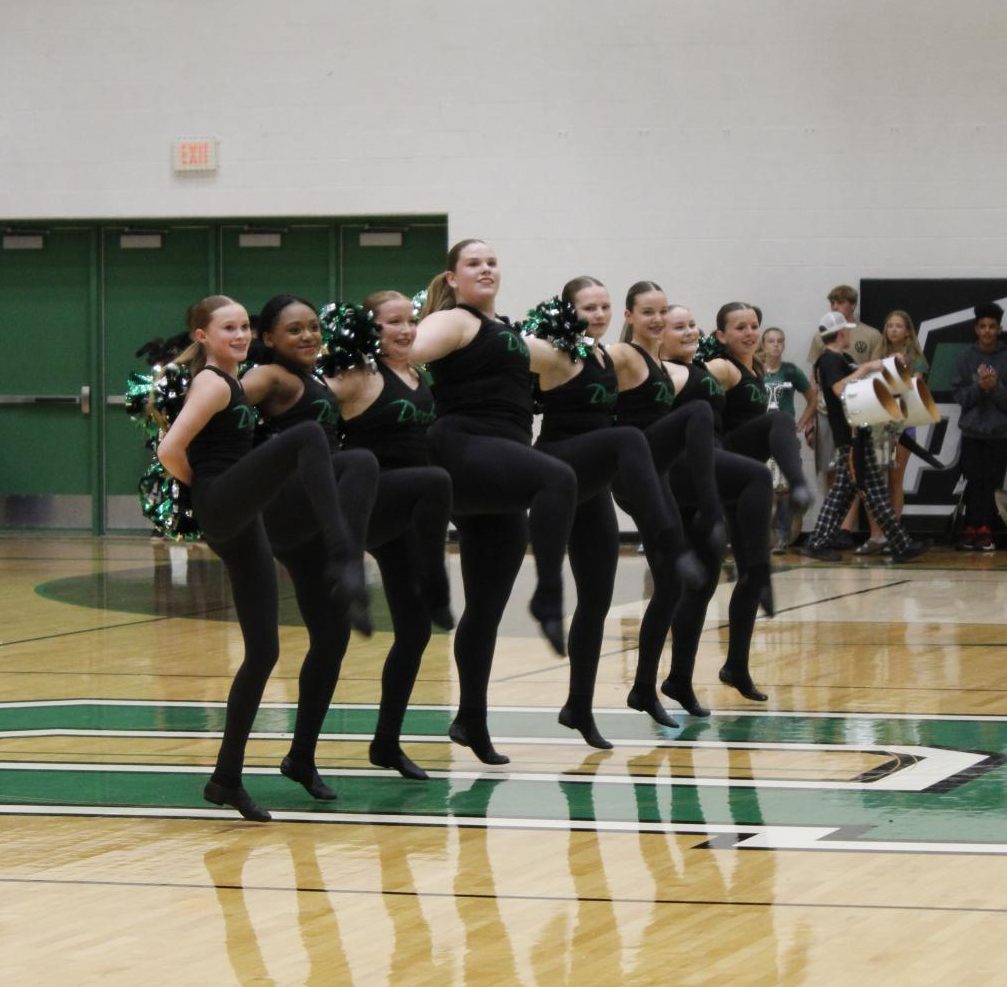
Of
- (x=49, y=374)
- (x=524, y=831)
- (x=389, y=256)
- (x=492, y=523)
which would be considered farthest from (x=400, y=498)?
(x=49, y=374)

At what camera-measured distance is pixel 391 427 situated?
5.90 metres

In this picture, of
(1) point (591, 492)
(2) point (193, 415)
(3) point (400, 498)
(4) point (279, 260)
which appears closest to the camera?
(2) point (193, 415)

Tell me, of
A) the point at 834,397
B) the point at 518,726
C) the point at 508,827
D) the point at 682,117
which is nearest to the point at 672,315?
the point at 518,726

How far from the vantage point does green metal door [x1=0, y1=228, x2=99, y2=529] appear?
16.0 m

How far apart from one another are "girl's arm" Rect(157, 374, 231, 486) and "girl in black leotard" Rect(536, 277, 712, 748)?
4.47 ft

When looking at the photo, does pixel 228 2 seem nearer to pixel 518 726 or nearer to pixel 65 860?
pixel 518 726

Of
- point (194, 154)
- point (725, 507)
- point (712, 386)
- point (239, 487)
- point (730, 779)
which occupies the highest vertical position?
point (194, 154)

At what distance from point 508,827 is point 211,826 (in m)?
0.82

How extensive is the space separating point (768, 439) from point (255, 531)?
9.30 feet

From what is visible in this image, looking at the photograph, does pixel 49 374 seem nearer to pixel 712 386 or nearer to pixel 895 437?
pixel 895 437

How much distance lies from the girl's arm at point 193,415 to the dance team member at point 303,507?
0.26m

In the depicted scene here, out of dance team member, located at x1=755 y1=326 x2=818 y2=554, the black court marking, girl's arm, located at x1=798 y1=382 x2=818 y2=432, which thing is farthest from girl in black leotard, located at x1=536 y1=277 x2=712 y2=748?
girl's arm, located at x1=798 y1=382 x2=818 y2=432

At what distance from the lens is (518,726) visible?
7074mm

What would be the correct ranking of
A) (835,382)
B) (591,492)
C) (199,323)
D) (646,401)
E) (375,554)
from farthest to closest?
(835,382) → (646,401) → (591,492) → (375,554) → (199,323)
